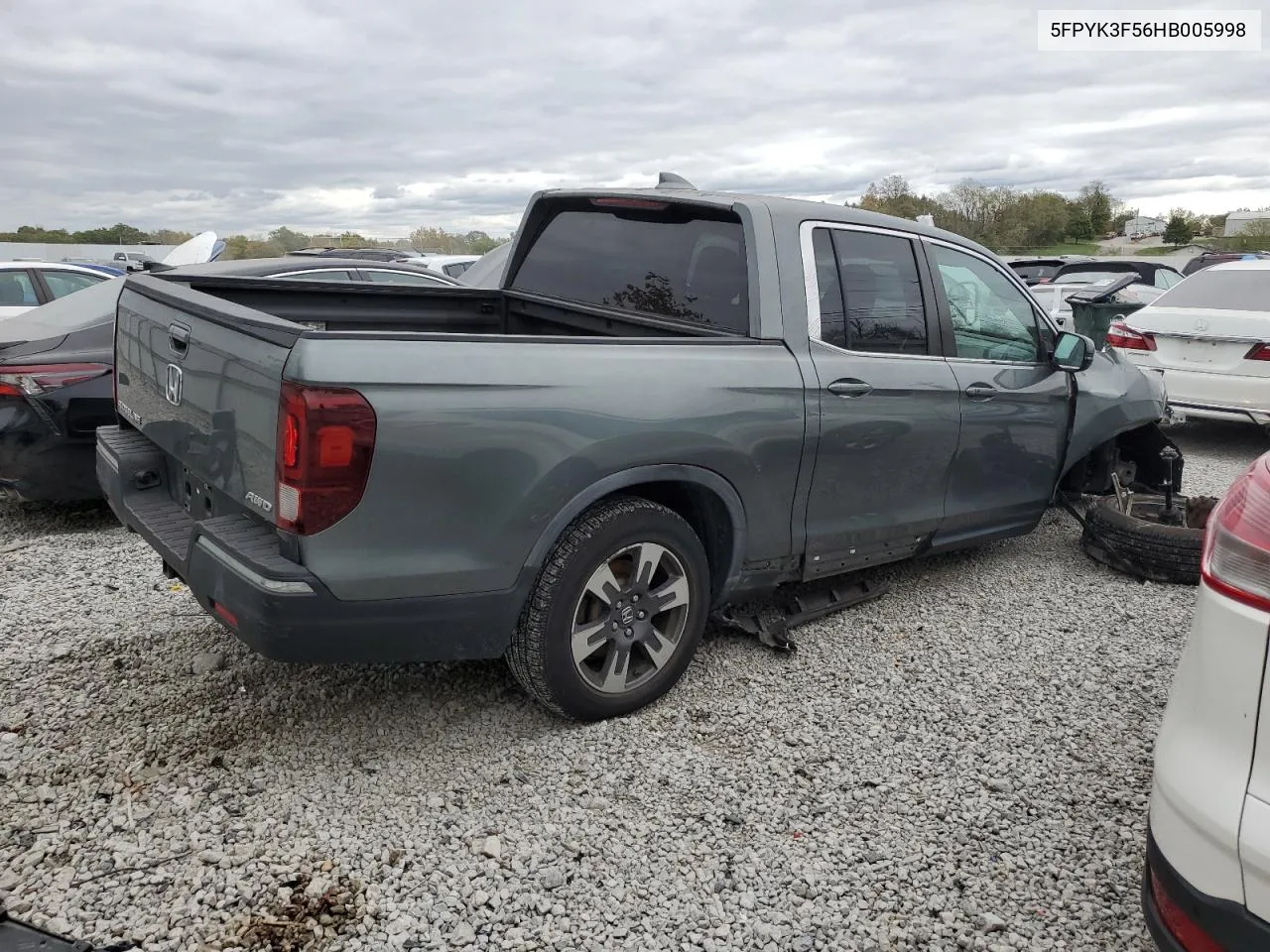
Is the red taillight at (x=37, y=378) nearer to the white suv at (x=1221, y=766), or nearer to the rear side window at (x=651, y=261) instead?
the rear side window at (x=651, y=261)

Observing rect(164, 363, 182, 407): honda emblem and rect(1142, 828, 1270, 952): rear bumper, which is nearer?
rect(1142, 828, 1270, 952): rear bumper

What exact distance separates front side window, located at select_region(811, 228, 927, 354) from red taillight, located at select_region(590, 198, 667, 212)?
665 millimetres

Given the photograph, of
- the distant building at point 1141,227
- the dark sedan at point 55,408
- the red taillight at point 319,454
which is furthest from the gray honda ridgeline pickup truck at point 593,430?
the distant building at point 1141,227

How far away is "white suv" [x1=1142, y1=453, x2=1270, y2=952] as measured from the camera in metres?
1.72

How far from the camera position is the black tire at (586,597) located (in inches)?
121

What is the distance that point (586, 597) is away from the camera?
320 cm

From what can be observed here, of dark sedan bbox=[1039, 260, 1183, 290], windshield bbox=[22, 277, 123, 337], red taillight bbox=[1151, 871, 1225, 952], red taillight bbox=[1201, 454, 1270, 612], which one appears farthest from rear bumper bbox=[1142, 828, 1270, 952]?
dark sedan bbox=[1039, 260, 1183, 290]

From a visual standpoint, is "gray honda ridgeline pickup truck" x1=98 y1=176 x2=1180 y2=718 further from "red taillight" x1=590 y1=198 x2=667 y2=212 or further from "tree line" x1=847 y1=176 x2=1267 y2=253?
"tree line" x1=847 y1=176 x2=1267 y2=253

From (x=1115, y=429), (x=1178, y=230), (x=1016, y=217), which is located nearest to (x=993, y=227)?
(x=1016, y=217)

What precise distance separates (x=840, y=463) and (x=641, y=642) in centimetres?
109

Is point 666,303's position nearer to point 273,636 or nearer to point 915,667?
point 915,667

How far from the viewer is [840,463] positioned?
3791 mm

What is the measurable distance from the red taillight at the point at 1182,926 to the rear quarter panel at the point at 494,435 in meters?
1.82

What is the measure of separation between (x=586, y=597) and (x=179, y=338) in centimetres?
158
